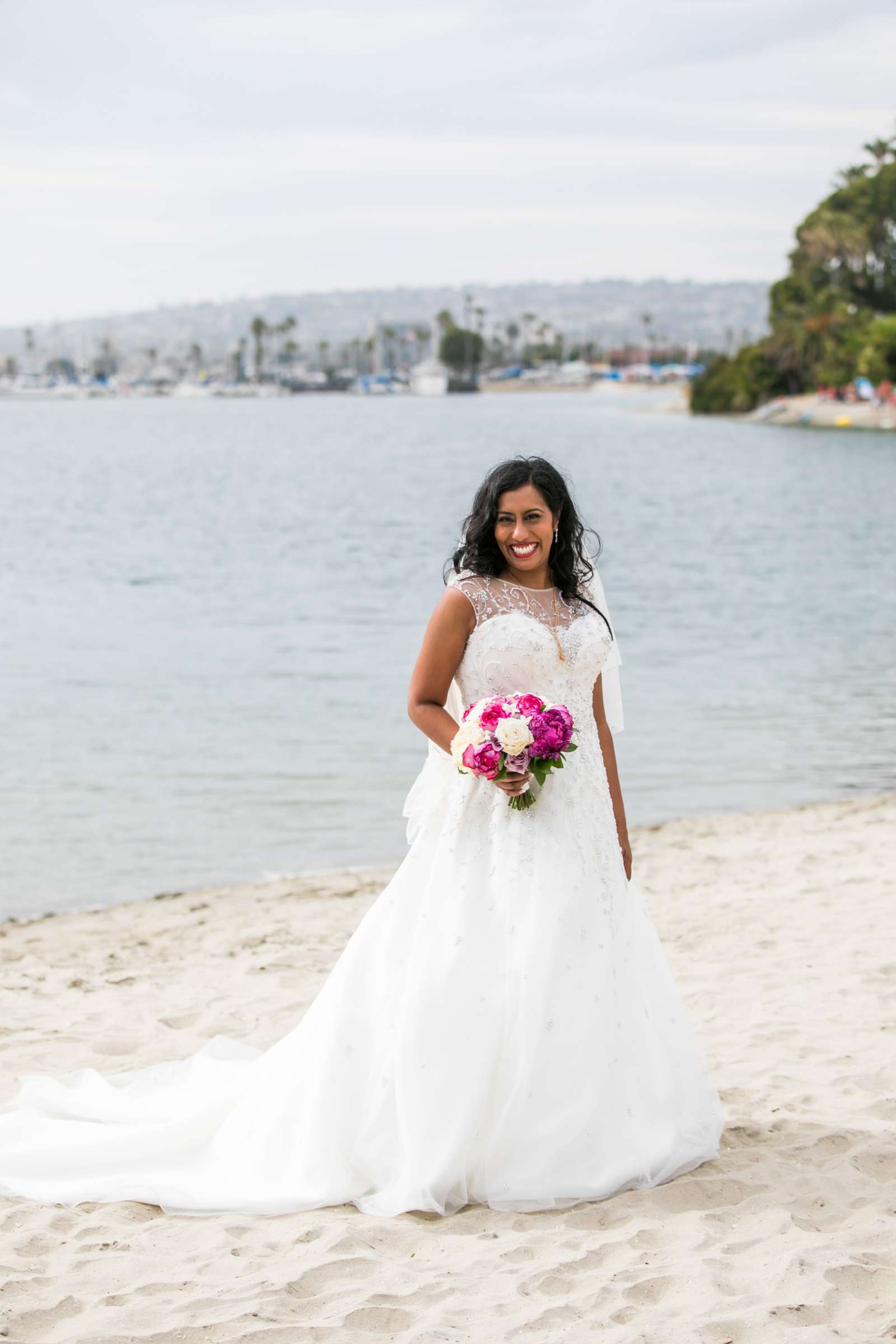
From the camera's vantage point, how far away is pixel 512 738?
386cm

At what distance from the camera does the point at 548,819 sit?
4152 millimetres

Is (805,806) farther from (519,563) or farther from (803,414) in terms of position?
(803,414)

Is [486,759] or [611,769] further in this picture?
[611,769]

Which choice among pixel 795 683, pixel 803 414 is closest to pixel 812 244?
pixel 803 414

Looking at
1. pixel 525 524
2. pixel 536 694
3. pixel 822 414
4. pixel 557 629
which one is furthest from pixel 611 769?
pixel 822 414

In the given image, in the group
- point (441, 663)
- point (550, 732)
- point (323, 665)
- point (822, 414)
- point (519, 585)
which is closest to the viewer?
point (550, 732)

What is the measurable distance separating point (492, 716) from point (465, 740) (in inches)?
4.1

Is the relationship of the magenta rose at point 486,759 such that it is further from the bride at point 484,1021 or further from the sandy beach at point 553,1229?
the sandy beach at point 553,1229

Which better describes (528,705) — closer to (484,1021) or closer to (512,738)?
(512,738)

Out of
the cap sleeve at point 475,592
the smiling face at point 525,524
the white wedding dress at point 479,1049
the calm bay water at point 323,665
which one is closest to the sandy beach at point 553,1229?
the white wedding dress at point 479,1049

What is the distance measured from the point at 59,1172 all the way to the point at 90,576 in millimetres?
25965

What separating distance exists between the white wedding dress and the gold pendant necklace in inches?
0.8

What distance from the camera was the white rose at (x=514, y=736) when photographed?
12.7 feet

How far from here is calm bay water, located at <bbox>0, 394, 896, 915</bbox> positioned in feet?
35.0
